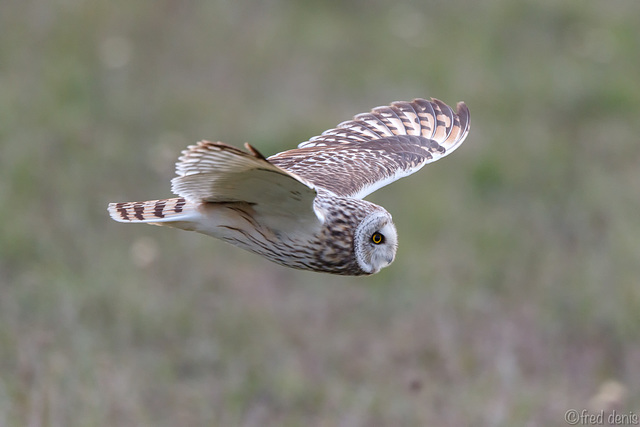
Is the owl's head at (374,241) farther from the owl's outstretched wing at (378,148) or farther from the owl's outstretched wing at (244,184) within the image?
the owl's outstretched wing at (378,148)

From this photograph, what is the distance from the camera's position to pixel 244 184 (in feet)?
10.1

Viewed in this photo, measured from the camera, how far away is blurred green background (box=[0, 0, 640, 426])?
451 centimetres

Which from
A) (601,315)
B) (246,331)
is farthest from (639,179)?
(246,331)

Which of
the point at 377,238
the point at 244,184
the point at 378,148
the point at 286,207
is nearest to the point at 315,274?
the point at 378,148

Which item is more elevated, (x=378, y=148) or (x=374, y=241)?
(x=378, y=148)

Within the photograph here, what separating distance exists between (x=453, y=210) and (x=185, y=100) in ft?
6.63

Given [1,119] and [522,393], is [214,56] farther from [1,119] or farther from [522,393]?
[522,393]

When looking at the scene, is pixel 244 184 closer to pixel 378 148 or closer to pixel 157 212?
pixel 157 212

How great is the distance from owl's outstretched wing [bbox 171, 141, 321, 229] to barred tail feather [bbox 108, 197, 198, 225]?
9cm

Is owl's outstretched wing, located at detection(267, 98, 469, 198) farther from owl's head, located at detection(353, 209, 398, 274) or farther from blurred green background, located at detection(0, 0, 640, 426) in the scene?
blurred green background, located at detection(0, 0, 640, 426)

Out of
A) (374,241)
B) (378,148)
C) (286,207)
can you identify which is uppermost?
(378,148)

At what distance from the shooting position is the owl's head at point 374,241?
3.26 meters

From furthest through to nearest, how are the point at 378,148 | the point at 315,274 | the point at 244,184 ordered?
the point at 315,274 < the point at 378,148 < the point at 244,184

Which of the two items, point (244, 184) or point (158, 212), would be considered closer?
point (244, 184)
